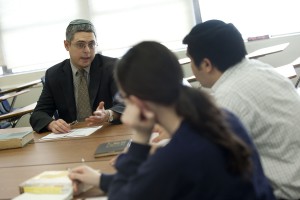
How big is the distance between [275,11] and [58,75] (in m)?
3.57

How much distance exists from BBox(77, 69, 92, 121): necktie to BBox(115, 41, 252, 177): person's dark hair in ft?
5.41

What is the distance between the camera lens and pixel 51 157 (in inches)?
64.2

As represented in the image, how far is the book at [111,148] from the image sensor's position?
1502mm

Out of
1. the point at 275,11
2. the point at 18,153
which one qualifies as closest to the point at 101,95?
the point at 18,153

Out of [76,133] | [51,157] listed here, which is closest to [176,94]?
[51,157]

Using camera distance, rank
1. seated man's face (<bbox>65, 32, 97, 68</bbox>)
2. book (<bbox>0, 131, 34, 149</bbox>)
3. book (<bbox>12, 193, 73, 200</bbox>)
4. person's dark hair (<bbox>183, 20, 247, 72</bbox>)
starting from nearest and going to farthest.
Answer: book (<bbox>12, 193, 73, 200</bbox>) → person's dark hair (<bbox>183, 20, 247, 72</bbox>) → book (<bbox>0, 131, 34, 149</bbox>) → seated man's face (<bbox>65, 32, 97, 68</bbox>)

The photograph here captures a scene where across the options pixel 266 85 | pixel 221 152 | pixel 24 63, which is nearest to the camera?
pixel 221 152

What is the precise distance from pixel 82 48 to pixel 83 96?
322 millimetres

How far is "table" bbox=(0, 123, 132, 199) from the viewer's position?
137 cm

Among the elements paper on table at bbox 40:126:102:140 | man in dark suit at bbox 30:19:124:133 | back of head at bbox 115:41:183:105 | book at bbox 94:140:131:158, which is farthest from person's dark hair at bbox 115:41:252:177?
man in dark suit at bbox 30:19:124:133

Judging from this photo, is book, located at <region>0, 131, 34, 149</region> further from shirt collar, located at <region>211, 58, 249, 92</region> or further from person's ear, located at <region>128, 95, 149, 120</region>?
person's ear, located at <region>128, 95, 149, 120</region>

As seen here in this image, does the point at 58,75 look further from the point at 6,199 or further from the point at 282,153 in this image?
the point at 282,153

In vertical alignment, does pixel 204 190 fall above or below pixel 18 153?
above

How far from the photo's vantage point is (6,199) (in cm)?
120
